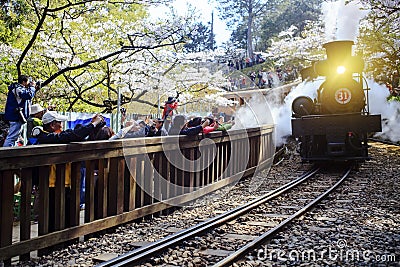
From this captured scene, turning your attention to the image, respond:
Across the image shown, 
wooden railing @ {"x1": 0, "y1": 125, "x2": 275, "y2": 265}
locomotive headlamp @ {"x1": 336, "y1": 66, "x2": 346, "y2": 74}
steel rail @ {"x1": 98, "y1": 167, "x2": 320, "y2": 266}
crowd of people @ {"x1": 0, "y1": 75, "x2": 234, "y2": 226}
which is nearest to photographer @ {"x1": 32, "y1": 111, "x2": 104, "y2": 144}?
crowd of people @ {"x1": 0, "y1": 75, "x2": 234, "y2": 226}

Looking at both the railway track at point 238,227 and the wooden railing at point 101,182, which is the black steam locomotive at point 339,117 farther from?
the wooden railing at point 101,182

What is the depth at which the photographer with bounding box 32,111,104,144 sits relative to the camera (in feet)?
17.1

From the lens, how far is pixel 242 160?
10.8 meters

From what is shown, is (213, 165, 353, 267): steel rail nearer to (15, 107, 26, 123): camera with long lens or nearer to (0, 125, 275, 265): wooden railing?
(0, 125, 275, 265): wooden railing

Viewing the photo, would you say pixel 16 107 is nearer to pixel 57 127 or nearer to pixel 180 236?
pixel 57 127

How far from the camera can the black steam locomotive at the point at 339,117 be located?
37.9 feet

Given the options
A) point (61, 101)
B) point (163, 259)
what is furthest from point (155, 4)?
point (163, 259)

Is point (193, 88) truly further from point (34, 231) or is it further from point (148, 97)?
point (34, 231)

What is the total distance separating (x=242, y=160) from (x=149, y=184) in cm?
455

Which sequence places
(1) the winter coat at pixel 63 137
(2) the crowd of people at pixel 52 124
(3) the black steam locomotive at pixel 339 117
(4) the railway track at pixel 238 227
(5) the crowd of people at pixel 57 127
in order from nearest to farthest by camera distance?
(4) the railway track at pixel 238 227 → (1) the winter coat at pixel 63 137 → (5) the crowd of people at pixel 57 127 → (2) the crowd of people at pixel 52 124 → (3) the black steam locomotive at pixel 339 117

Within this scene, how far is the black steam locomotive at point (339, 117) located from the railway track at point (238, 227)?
2561mm

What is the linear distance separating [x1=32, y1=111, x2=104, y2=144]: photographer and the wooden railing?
21 centimetres

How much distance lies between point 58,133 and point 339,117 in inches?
327

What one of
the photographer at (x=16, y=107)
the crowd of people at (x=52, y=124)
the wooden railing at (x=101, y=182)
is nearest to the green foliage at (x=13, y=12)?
the crowd of people at (x=52, y=124)
